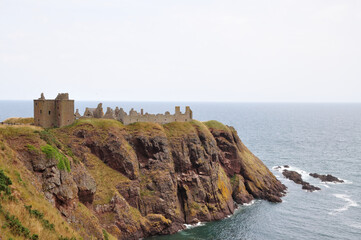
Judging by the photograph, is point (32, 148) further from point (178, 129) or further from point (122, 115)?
point (178, 129)

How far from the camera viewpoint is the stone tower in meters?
A: 74.9

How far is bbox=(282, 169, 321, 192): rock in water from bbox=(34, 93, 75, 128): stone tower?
73.6 metres

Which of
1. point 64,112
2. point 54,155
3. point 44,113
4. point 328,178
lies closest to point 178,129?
point 64,112

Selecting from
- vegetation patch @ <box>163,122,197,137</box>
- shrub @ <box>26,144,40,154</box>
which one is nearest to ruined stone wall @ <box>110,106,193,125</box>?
vegetation patch @ <box>163,122,197,137</box>

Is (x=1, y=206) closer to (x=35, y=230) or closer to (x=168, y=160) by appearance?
(x=35, y=230)

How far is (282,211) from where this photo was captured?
85.9 metres

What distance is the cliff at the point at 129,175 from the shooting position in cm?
4872

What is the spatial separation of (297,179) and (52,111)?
80.8 meters

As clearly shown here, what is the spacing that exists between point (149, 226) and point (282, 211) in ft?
120

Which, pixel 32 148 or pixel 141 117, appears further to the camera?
pixel 141 117

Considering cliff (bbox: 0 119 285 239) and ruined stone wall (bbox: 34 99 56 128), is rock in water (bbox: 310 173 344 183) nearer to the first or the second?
cliff (bbox: 0 119 285 239)

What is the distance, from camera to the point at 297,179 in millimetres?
111812

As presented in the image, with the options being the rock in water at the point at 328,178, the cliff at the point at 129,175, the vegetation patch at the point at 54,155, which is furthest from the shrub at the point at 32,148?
the rock in water at the point at 328,178

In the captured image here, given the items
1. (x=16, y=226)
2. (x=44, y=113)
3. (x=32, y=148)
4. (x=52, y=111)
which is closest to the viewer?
(x=16, y=226)
